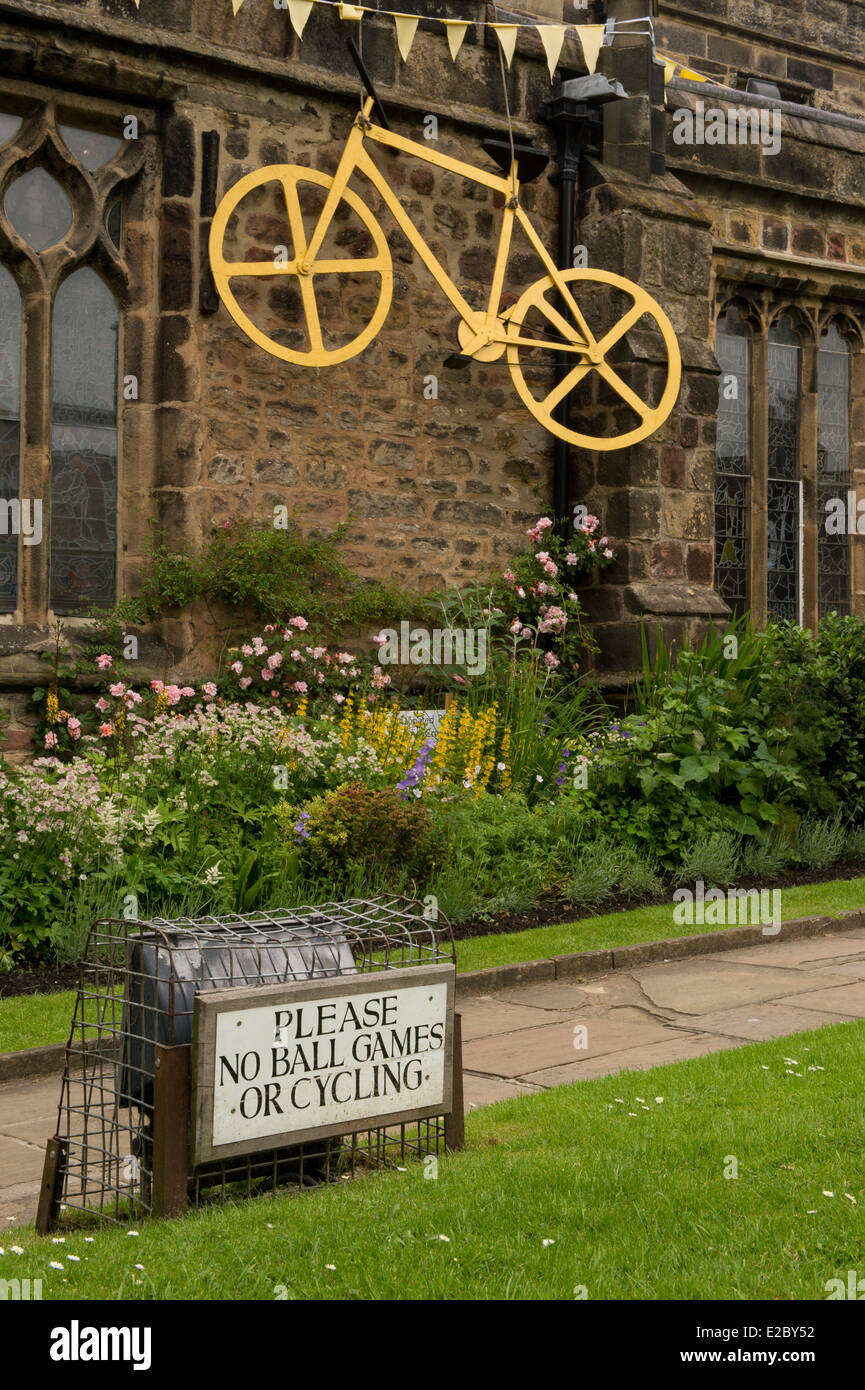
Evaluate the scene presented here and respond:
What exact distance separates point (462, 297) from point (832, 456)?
4.98 metres

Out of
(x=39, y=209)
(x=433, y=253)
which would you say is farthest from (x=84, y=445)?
(x=433, y=253)

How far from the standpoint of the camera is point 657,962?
25.5 ft

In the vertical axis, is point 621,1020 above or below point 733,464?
below

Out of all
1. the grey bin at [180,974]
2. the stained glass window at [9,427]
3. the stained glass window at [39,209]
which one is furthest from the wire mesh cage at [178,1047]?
the stained glass window at [39,209]

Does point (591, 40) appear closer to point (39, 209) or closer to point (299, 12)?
point (299, 12)

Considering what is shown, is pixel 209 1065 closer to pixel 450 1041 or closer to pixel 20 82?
pixel 450 1041

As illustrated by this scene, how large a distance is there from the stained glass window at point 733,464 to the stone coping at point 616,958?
19.0ft

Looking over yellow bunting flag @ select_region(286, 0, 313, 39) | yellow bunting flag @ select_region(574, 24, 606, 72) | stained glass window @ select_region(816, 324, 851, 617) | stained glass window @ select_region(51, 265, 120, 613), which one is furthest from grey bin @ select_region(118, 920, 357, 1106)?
stained glass window @ select_region(816, 324, 851, 617)

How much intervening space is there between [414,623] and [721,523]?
396 centimetres

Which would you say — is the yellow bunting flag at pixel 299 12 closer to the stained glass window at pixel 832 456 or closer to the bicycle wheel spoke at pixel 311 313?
the bicycle wheel spoke at pixel 311 313

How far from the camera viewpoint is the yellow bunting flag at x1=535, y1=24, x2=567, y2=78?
1137cm

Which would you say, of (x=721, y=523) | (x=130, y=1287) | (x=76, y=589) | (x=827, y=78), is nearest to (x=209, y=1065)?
(x=130, y=1287)

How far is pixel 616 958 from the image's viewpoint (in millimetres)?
7586

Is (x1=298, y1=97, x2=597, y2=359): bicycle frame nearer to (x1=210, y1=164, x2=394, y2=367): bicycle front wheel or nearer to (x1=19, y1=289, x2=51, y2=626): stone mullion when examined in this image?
(x1=210, y1=164, x2=394, y2=367): bicycle front wheel
